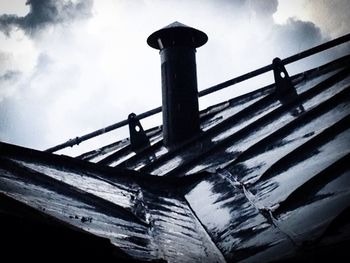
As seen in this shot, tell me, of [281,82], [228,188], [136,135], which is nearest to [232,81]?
[281,82]

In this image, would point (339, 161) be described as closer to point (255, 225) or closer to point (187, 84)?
point (255, 225)

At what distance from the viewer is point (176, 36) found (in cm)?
632

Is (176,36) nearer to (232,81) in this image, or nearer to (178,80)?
(178,80)

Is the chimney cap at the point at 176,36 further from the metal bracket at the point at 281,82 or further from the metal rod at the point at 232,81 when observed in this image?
the metal bracket at the point at 281,82

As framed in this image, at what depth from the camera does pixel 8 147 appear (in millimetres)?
4023

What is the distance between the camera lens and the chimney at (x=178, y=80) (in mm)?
5887

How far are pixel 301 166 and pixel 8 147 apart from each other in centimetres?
297

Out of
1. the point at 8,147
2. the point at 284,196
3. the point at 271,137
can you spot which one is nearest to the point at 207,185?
the point at 271,137

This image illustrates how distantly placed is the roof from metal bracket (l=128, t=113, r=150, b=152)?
0.47 m

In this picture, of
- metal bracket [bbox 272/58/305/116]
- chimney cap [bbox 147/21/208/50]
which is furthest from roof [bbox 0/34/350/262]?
chimney cap [bbox 147/21/208/50]

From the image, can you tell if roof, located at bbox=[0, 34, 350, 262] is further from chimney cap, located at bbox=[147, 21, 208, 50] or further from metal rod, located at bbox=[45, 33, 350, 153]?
chimney cap, located at bbox=[147, 21, 208, 50]

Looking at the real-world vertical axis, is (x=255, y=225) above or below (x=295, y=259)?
above

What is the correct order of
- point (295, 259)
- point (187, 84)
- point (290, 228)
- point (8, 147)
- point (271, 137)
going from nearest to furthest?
point (295, 259)
point (290, 228)
point (8, 147)
point (271, 137)
point (187, 84)

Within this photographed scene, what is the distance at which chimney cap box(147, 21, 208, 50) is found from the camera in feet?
20.7
